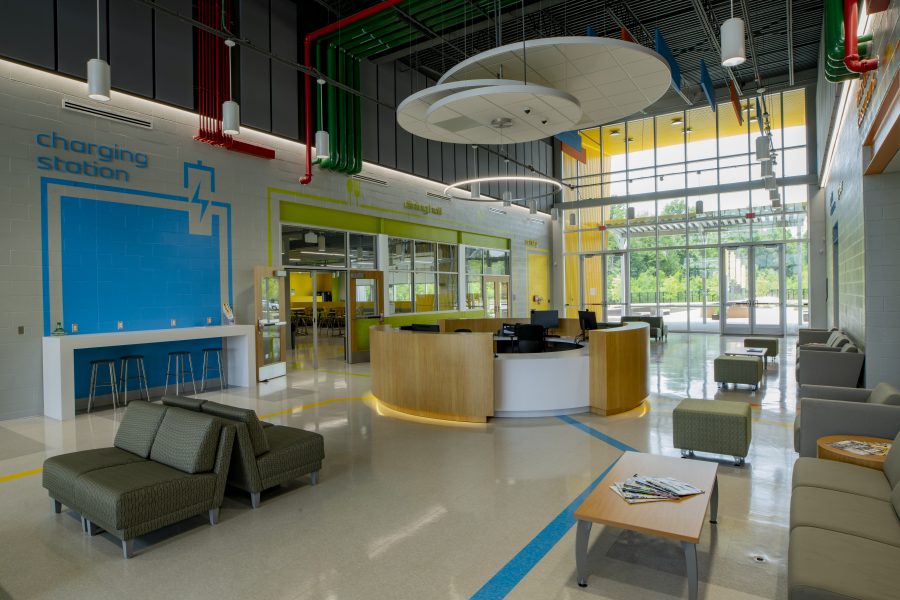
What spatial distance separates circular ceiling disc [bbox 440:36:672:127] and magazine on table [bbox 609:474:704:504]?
4.43 m

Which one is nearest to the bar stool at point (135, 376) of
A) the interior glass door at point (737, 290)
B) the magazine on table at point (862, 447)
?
the magazine on table at point (862, 447)

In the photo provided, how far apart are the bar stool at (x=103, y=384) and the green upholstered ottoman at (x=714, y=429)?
7521 mm

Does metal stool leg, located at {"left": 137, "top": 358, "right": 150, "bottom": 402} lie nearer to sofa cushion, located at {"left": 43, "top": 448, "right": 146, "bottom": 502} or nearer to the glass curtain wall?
sofa cushion, located at {"left": 43, "top": 448, "right": 146, "bottom": 502}

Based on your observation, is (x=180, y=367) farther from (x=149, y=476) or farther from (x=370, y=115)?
(x=370, y=115)

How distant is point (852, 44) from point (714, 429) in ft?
12.7

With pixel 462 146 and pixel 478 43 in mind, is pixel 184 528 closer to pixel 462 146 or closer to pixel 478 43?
pixel 478 43

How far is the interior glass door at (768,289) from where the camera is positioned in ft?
54.4

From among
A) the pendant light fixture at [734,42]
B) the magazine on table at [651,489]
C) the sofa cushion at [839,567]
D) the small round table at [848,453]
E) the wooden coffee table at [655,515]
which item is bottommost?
the wooden coffee table at [655,515]

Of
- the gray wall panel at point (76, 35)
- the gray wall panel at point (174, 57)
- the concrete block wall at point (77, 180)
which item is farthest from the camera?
the gray wall panel at point (174, 57)

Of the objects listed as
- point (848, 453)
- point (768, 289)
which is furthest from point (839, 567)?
point (768, 289)

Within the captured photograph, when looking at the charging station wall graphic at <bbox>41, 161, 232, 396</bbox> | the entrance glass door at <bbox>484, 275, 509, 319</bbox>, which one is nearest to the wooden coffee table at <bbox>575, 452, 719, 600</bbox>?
the charging station wall graphic at <bbox>41, 161, 232, 396</bbox>

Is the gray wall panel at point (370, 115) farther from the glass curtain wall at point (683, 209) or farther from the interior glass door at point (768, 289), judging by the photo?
the interior glass door at point (768, 289)

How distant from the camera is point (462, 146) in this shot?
1612 centimetres

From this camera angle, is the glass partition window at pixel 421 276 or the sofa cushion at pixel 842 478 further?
the glass partition window at pixel 421 276
